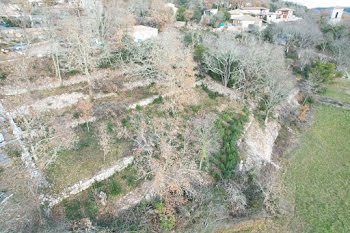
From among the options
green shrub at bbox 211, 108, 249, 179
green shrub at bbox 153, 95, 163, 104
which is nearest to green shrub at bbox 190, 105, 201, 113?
green shrub at bbox 211, 108, 249, 179

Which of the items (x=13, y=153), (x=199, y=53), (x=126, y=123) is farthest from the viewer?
(x=199, y=53)

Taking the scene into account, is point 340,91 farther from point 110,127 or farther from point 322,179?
point 110,127

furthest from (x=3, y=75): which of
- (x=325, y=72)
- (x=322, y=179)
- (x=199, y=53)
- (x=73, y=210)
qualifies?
(x=325, y=72)

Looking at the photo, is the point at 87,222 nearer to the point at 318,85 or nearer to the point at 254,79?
the point at 254,79

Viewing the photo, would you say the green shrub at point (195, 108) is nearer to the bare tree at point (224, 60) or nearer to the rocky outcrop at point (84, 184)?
the bare tree at point (224, 60)

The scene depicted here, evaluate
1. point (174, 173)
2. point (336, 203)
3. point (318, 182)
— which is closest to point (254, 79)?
point (318, 182)
